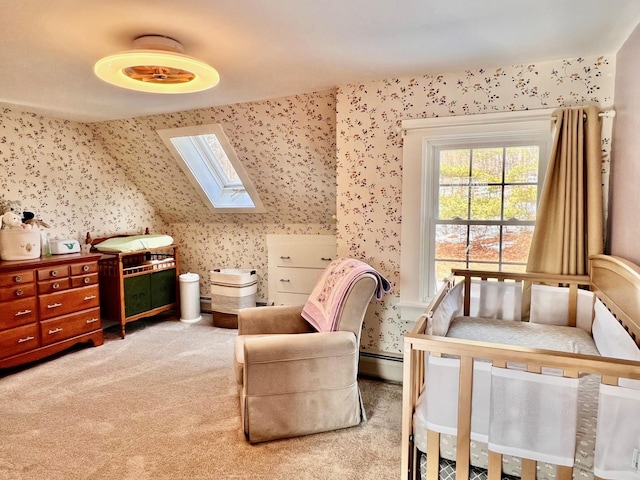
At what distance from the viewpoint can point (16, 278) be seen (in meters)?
2.92

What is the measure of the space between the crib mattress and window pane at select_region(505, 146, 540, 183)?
919 millimetres

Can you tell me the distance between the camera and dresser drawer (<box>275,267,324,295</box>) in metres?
3.87

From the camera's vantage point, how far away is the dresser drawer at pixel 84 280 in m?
3.33

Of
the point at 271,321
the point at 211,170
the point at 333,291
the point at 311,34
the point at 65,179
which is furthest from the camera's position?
the point at 211,170

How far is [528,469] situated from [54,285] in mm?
3452

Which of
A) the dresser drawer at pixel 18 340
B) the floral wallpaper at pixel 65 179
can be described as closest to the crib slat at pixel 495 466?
the dresser drawer at pixel 18 340

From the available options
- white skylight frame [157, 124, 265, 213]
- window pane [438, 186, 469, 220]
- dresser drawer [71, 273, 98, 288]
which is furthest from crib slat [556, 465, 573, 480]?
dresser drawer [71, 273, 98, 288]

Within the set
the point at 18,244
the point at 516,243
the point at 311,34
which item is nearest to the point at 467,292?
the point at 516,243

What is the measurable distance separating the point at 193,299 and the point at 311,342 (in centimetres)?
265

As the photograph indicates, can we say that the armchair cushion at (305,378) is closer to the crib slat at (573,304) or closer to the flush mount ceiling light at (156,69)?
the crib slat at (573,304)

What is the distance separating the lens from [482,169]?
2570 millimetres

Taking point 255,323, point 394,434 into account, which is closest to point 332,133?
point 255,323

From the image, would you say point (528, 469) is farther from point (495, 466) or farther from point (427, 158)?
point (427, 158)

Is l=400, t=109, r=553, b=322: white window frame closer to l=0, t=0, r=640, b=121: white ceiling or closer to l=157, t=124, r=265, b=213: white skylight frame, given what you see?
l=0, t=0, r=640, b=121: white ceiling
